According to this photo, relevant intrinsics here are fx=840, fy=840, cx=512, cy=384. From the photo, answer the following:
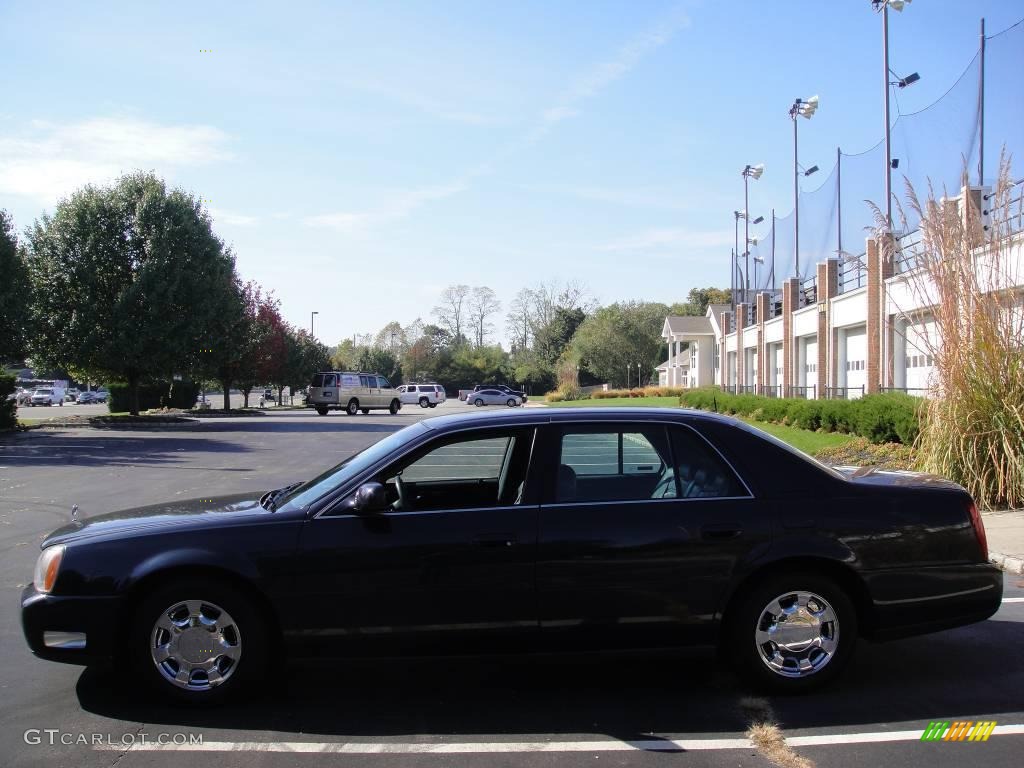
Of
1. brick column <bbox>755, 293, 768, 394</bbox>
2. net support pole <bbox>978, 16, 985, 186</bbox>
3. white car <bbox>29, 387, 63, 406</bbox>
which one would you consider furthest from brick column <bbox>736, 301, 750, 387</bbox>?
white car <bbox>29, 387, 63, 406</bbox>

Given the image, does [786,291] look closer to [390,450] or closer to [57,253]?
[57,253]

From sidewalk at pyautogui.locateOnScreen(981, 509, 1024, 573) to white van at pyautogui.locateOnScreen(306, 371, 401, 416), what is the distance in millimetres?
36489

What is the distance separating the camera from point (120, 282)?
31219 millimetres

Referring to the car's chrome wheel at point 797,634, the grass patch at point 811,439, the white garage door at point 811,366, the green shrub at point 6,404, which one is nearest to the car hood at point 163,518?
the car's chrome wheel at point 797,634

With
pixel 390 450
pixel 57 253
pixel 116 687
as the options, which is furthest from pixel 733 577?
pixel 57 253

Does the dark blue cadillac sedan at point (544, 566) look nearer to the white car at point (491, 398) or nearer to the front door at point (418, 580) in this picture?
the front door at point (418, 580)

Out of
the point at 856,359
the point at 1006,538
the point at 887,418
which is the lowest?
the point at 1006,538

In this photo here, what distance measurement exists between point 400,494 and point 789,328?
3395 cm

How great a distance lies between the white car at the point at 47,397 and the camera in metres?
61.5

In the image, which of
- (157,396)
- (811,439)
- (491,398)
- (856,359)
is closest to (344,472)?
(811,439)

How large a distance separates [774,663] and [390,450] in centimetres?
246

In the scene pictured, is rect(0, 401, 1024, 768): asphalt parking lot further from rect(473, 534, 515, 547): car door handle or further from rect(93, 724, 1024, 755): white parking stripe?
rect(473, 534, 515, 547): car door handle

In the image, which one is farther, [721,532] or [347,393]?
[347,393]

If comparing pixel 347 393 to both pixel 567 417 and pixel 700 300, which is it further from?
pixel 700 300
